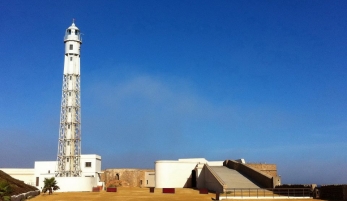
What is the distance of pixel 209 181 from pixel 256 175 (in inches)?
219

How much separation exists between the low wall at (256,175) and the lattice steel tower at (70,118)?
18933mm

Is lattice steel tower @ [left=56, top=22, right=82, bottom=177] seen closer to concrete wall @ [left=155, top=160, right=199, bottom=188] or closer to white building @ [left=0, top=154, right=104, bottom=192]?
white building @ [left=0, top=154, right=104, bottom=192]

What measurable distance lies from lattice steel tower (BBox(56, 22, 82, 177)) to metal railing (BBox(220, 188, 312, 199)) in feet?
70.1

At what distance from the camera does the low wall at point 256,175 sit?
3419 centimetres

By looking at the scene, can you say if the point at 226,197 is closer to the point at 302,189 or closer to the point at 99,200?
the point at 302,189

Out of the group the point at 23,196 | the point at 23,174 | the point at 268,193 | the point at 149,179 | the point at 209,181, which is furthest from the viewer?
the point at 149,179

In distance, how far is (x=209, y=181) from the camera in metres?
40.5

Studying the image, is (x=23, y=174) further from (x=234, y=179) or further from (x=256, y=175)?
(x=256, y=175)

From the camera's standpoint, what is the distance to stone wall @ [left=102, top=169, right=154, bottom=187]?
58.8 meters

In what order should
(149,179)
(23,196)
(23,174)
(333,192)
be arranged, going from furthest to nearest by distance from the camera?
1. (149,179)
2. (23,174)
3. (23,196)
4. (333,192)

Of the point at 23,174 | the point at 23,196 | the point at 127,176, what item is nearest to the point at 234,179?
the point at 23,196

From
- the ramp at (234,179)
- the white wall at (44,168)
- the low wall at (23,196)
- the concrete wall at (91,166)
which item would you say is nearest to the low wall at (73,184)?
the low wall at (23,196)

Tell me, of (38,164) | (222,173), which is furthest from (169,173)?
(38,164)

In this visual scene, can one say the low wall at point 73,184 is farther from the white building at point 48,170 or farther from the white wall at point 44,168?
the white wall at point 44,168
